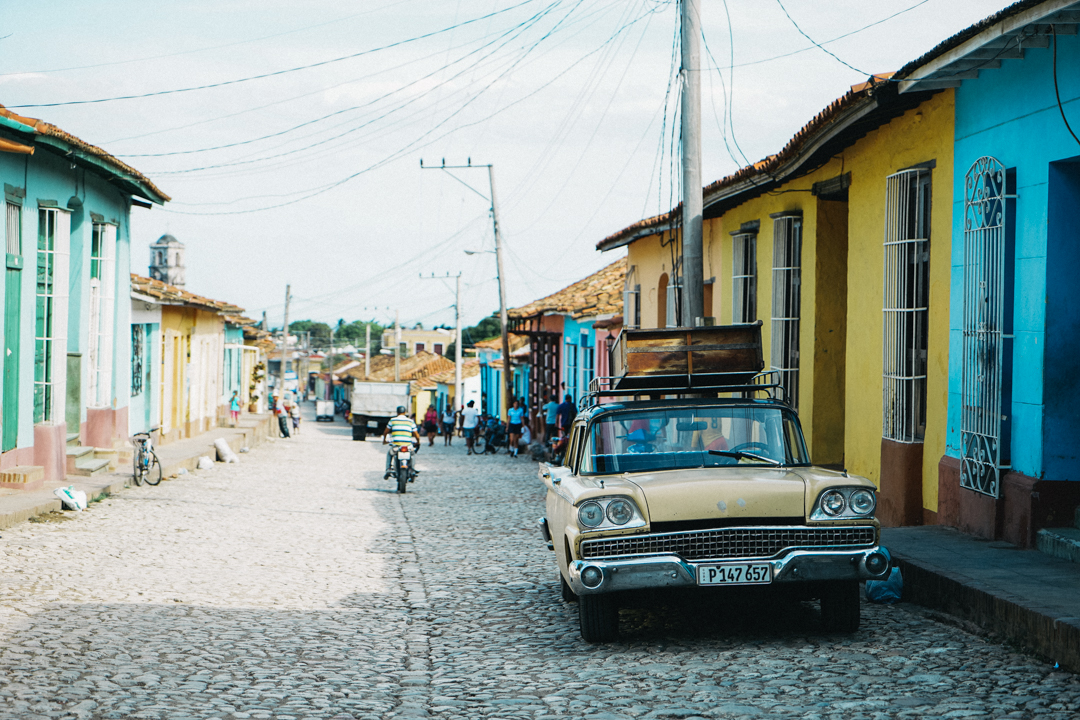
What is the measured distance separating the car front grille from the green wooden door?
33.3 ft

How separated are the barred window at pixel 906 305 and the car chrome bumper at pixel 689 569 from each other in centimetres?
464

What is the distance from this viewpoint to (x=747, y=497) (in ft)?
20.3

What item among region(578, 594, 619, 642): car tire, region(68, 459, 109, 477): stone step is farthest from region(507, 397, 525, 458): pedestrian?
region(578, 594, 619, 642): car tire

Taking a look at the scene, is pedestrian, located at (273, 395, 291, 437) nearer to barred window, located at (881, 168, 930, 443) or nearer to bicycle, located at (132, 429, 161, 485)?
bicycle, located at (132, 429, 161, 485)

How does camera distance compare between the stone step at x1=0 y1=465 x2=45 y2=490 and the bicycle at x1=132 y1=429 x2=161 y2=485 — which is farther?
the bicycle at x1=132 y1=429 x2=161 y2=485

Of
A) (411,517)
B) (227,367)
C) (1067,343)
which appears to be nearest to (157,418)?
(411,517)

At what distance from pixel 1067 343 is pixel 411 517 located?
880 cm

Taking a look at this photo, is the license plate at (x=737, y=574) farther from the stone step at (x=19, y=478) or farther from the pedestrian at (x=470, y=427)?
the pedestrian at (x=470, y=427)

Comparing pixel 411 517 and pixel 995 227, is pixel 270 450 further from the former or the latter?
pixel 995 227

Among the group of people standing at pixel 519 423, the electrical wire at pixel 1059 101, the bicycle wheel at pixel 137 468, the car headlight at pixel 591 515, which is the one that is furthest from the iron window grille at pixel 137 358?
the electrical wire at pixel 1059 101

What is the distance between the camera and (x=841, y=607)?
655cm

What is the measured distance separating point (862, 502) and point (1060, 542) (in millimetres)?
2329

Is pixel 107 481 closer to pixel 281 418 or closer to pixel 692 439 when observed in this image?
A: pixel 692 439

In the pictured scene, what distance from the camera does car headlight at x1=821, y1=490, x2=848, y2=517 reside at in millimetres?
6285
